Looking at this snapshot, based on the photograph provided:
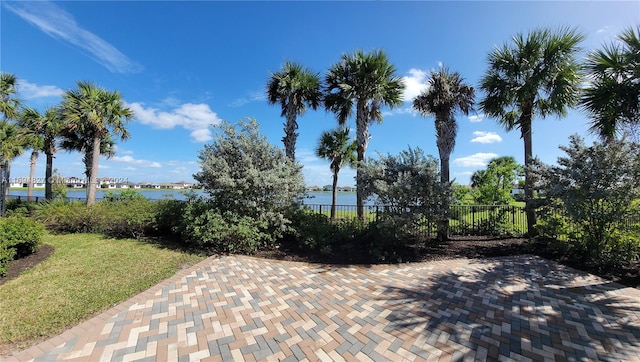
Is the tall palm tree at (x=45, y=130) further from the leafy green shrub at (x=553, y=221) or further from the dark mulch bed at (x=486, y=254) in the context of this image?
the leafy green shrub at (x=553, y=221)

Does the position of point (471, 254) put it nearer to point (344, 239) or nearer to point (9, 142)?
point (344, 239)

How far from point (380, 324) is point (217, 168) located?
5.42m

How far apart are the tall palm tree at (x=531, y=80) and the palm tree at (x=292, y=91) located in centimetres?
664

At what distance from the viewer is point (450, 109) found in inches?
338

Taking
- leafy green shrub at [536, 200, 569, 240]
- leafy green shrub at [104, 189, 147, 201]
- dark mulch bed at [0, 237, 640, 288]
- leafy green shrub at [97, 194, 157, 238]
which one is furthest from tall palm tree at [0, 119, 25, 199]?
leafy green shrub at [536, 200, 569, 240]

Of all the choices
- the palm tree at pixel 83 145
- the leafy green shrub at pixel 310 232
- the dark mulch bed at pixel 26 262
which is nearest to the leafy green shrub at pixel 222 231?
the leafy green shrub at pixel 310 232

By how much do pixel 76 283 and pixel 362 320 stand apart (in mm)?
4658

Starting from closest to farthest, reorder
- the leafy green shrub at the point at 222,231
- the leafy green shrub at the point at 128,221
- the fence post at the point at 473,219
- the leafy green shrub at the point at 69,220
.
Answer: the leafy green shrub at the point at 222,231 < the leafy green shrub at the point at 128,221 < the leafy green shrub at the point at 69,220 < the fence post at the point at 473,219

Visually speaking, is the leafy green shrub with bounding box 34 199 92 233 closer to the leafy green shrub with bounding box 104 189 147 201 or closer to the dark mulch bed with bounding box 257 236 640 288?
the leafy green shrub with bounding box 104 189 147 201

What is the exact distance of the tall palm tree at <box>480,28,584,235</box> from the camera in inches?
301

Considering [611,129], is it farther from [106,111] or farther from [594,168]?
[106,111]

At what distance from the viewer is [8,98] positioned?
11578 mm

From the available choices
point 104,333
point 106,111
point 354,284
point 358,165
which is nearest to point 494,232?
point 358,165

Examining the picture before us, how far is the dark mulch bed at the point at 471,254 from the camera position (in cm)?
505
